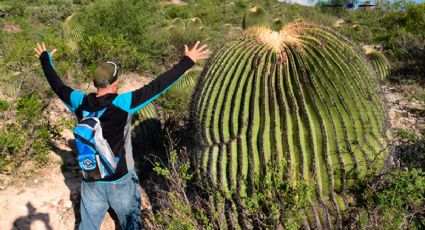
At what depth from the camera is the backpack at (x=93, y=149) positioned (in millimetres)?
2760

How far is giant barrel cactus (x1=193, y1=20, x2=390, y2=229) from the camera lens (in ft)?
9.36

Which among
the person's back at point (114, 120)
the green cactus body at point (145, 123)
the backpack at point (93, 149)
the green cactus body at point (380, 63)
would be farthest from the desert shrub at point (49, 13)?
the backpack at point (93, 149)

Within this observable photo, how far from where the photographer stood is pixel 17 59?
8.43m

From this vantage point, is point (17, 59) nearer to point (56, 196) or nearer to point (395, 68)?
point (56, 196)

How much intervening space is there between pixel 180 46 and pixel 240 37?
31.2 ft

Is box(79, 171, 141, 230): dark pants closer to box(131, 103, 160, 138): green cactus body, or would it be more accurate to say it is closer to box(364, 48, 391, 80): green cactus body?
box(131, 103, 160, 138): green cactus body

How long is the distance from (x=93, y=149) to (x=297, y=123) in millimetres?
1538

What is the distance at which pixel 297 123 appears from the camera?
2873mm

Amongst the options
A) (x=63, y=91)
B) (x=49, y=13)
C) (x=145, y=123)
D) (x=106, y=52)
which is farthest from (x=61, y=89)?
(x=49, y=13)

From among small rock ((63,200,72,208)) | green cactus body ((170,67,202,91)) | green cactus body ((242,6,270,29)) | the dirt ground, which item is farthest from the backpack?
green cactus body ((242,6,270,29))

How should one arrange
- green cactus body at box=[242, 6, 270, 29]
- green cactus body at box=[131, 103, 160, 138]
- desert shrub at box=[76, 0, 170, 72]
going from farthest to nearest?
desert shrub at box=[76, 0, 170, 72]
green cactus body at box=[242, 6, 270, 29]
green cactus body at box=[131, 103, 160, 138]

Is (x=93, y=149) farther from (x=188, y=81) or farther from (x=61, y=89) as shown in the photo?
(x=188, y=81)

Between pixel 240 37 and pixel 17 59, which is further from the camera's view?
pixel 17 59

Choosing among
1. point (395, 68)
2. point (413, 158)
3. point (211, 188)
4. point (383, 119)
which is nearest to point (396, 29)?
point (395, 68)
